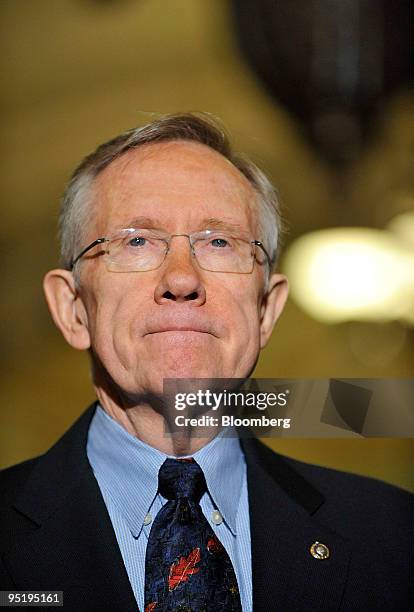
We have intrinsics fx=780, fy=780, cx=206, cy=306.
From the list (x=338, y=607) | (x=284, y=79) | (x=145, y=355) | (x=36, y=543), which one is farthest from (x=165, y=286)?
(x=284, y=79)

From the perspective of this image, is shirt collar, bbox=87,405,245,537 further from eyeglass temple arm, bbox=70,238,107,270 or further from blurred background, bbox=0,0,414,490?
blurred background, bbox=0,0,414,490

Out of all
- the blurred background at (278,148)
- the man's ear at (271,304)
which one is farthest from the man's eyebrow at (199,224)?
the blurred background at (278,148)

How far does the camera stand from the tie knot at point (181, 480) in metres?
1.09

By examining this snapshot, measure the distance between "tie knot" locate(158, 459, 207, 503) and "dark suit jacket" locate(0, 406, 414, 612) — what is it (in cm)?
9

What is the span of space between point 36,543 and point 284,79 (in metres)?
1.55

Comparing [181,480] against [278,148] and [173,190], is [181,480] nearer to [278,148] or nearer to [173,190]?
[173,190]

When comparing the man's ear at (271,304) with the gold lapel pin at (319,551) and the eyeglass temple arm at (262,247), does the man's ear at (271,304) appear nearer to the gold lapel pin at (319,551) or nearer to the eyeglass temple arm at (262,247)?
the eyeglass temple arm at (262,247)

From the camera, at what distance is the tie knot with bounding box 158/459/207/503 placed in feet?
3.58

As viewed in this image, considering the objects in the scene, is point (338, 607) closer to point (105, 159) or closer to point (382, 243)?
point (105, 159)

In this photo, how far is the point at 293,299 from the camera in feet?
6.97

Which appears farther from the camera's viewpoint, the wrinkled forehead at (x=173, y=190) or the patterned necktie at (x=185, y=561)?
the wrinkled forehead at (x=173, y=190)

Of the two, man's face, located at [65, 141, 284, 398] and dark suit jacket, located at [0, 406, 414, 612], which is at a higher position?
man's face, located at [65, 141, 284, 398]

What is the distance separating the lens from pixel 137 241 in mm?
1147

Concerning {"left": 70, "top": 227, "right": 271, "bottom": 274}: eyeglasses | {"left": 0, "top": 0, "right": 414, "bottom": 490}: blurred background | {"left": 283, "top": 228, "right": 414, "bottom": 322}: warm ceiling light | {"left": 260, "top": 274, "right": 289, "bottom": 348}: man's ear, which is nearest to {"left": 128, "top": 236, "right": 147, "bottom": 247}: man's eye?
{"left": 70, "top": 227, "right": 271, "bottom": 274}: eyeglasses
